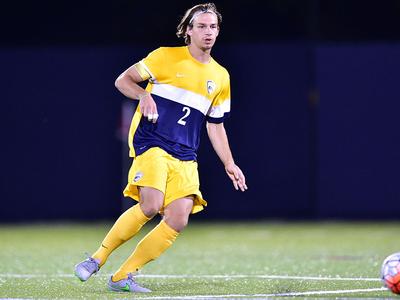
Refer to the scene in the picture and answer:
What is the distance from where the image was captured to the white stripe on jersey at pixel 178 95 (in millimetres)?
7926

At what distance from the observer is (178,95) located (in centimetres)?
793

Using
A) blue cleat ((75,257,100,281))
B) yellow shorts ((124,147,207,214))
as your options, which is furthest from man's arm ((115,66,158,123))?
blue cleat ((75,257,100,281))

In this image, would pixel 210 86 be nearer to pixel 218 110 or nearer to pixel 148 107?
pixel 218 110

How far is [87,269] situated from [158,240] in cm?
53

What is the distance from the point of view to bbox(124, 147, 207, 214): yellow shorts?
766 cm

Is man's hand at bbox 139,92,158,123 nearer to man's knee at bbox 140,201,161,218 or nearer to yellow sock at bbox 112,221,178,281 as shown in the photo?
man's knee at bbox 140,201,161,218

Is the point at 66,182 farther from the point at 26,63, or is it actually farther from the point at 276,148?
the point at 276,148

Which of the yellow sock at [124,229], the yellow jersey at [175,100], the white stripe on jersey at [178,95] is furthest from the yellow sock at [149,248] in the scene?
the white stripe on jersey at [178,95]

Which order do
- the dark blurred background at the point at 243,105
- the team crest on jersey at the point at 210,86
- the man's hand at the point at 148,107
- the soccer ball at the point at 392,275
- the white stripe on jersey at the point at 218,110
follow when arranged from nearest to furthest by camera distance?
the soccer ball at the point at 392,275 → the man's hand at the point at 148,107 → the team crest on jersey at the point at 210,86 → the white stripe on jersey at the point at 218,110 → the dark blurred background at the point at 243,105

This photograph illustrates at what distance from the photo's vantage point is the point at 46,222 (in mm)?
16828

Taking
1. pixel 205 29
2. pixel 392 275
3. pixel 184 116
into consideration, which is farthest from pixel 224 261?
pixel 392 275

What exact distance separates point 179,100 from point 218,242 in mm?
5648

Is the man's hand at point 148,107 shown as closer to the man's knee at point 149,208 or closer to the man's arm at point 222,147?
the man's knee at point 149,208

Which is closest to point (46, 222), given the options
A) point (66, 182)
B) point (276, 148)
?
point (66, 182)
